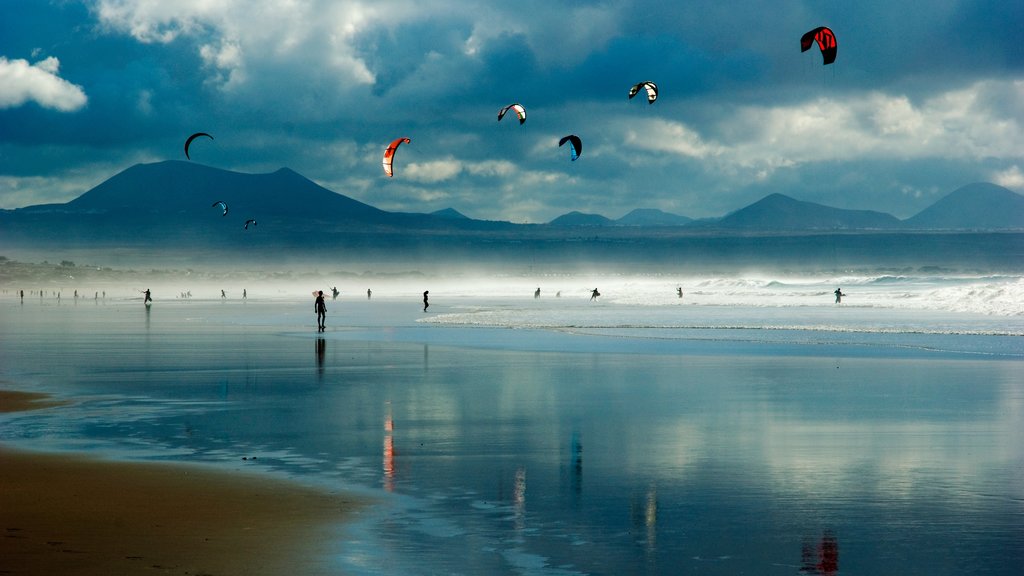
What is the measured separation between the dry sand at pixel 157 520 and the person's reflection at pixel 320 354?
12101mm

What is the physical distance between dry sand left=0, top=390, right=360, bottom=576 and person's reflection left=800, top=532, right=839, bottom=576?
3766 millimetres

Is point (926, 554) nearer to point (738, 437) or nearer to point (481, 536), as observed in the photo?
point (481, 536)

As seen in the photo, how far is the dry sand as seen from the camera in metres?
8.78

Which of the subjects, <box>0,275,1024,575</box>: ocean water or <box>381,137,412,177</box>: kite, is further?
<box>381,137,412,177</box>: kite

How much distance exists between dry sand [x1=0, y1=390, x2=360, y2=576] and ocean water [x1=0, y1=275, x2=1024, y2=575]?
59cm

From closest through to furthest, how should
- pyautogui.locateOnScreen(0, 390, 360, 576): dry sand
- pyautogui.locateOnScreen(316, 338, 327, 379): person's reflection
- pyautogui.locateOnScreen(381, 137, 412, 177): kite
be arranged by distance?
pyautogui.locateOnScreen(0, 390, 360, 576): dry sand < pyautogui.locateOnScreen(316, 338, 327, 379): person's reflection < pyautogui.locateOnScreen(381, 137, 412, 177): kite

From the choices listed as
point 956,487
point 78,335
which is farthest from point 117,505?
point 78,335

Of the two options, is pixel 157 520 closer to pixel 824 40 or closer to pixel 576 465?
pixel 576 465

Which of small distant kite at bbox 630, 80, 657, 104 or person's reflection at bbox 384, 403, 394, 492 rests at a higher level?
small distant kite at bbox 630, 80, 657, 104

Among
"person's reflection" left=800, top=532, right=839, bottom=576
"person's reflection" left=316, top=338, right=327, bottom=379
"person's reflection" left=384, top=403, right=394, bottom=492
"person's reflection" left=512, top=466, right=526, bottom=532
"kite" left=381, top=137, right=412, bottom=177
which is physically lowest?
"person's reflection" left=800, top=532, right=839, bottom=576

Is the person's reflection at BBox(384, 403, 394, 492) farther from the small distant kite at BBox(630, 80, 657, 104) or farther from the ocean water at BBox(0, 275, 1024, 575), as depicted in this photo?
the small distant kite at BBox(630, 80, 657, 104)

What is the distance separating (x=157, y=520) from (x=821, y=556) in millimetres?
5943

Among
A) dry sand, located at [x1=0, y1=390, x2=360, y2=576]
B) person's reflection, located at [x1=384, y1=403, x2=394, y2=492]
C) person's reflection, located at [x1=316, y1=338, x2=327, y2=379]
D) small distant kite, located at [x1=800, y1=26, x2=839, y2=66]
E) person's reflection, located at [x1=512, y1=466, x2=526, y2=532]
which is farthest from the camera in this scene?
small distant kite, located at [x1=800, y1=26, x2=839, y2=66]

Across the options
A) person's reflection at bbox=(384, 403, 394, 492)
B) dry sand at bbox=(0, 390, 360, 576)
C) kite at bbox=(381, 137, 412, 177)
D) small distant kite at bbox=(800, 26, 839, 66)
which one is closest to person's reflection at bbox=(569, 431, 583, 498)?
person's reflection at bbox=(384, 403, 394, 492)
